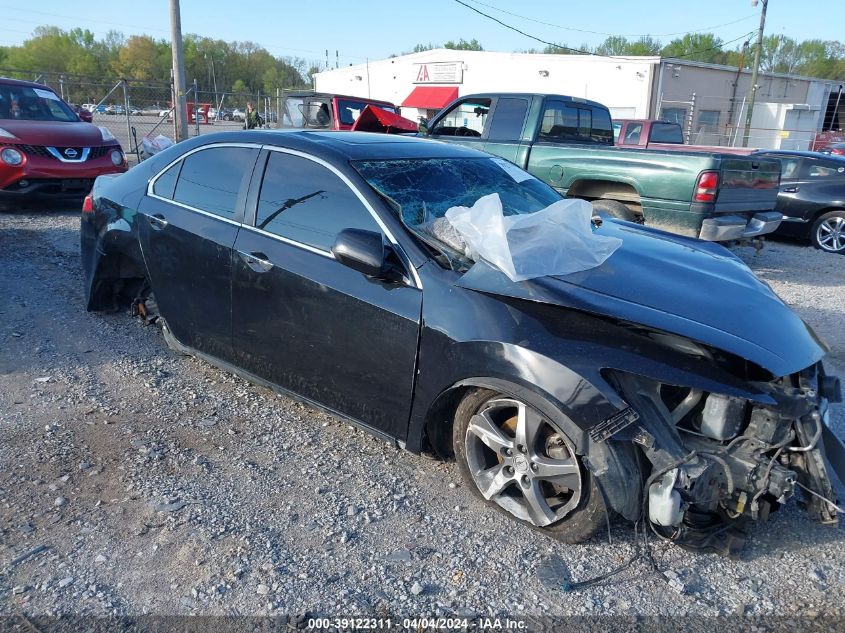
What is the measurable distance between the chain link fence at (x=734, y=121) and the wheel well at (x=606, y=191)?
24.2 m

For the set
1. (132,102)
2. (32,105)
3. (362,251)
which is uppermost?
(132,102)

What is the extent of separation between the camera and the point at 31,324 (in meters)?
5.17

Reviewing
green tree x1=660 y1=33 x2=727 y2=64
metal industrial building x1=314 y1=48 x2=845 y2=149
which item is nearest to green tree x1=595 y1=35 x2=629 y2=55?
green tree x1=660 y1=33 x2=727 y2=64

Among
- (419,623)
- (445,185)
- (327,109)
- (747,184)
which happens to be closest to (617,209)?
(747,184)

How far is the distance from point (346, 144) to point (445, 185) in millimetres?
611

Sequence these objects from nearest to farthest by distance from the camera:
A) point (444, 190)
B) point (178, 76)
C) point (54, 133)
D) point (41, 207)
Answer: point (444, 190) → point (54, 133) → point (41, 207) → point (178, 76)

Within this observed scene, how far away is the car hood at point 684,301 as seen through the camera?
2.70 meters

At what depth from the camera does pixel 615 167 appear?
7.17 metres

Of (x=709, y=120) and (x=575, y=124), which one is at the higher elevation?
(x=709, y=120)

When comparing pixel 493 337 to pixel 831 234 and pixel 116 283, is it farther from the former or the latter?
pixel 831 234

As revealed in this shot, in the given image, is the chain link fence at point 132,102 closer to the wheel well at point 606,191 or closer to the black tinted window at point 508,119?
the black tinted window at point 508,119

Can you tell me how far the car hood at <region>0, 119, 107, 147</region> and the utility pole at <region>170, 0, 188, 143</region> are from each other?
215 inches

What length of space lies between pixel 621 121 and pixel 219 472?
12233 mm

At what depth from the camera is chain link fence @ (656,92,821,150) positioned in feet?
98.5
